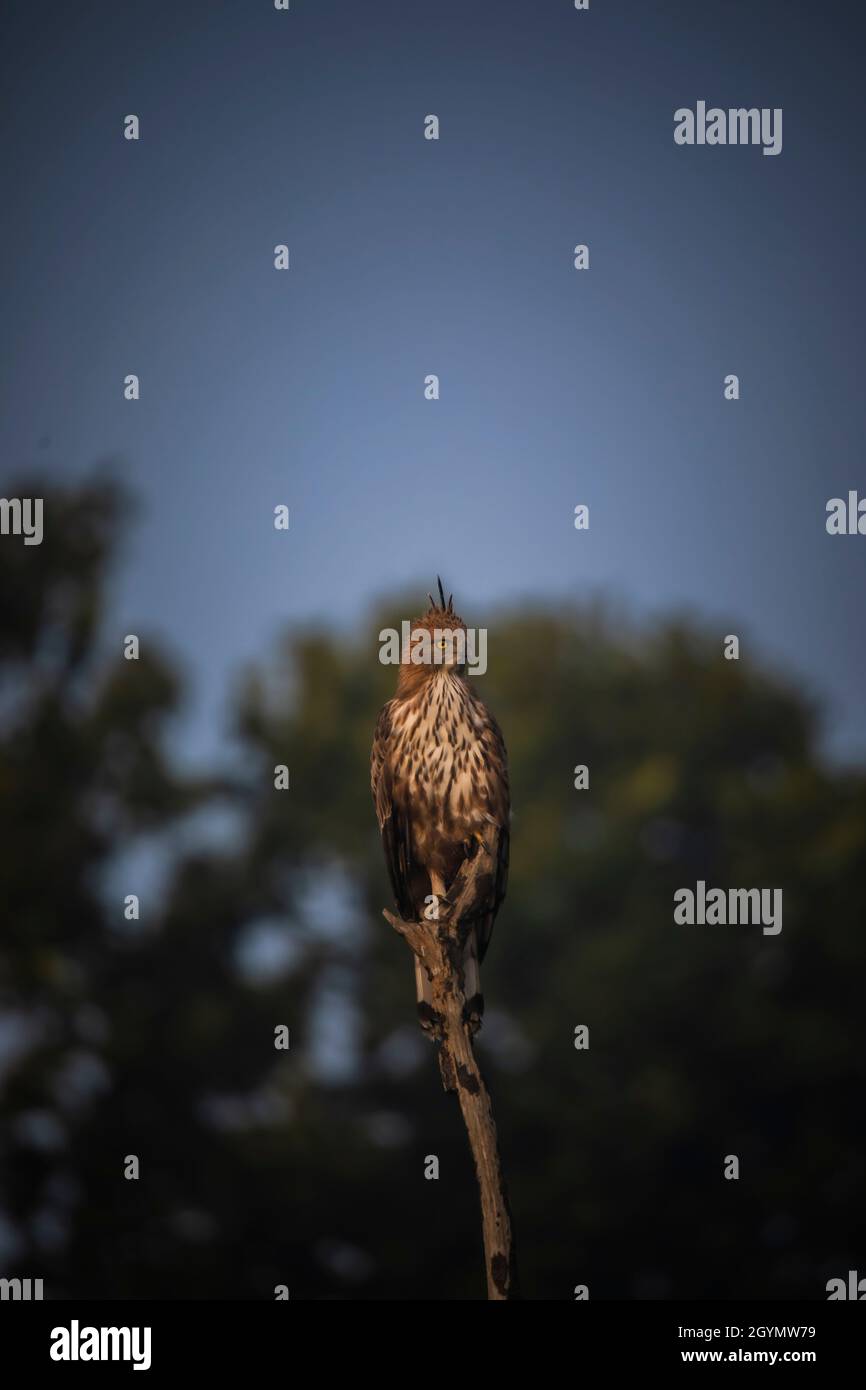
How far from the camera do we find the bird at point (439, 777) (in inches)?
323

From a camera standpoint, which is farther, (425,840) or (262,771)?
(262,771)

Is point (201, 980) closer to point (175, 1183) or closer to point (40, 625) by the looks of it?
point (175, 1183)

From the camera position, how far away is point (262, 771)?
61.3 ft

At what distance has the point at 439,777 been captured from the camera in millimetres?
8227

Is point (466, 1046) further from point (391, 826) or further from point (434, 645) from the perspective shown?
point (434, 645)

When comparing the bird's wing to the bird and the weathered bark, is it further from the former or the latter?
the weathered bark

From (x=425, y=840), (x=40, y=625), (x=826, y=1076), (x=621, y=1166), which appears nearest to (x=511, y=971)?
(x=621, y=1166)

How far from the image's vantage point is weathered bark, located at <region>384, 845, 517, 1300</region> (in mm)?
6949

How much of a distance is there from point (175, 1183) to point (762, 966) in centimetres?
700

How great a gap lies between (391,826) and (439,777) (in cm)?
42

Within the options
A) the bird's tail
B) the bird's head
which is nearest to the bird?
the bird's head

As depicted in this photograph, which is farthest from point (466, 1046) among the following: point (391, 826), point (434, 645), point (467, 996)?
point (434, 645)

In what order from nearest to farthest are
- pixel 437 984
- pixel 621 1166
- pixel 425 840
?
pixel 437 984
pixel 425 840
pixel 621 1166

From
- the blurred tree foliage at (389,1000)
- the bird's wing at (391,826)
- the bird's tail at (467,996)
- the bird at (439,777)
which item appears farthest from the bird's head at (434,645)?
the blurred tree foliage at (389,1000)
